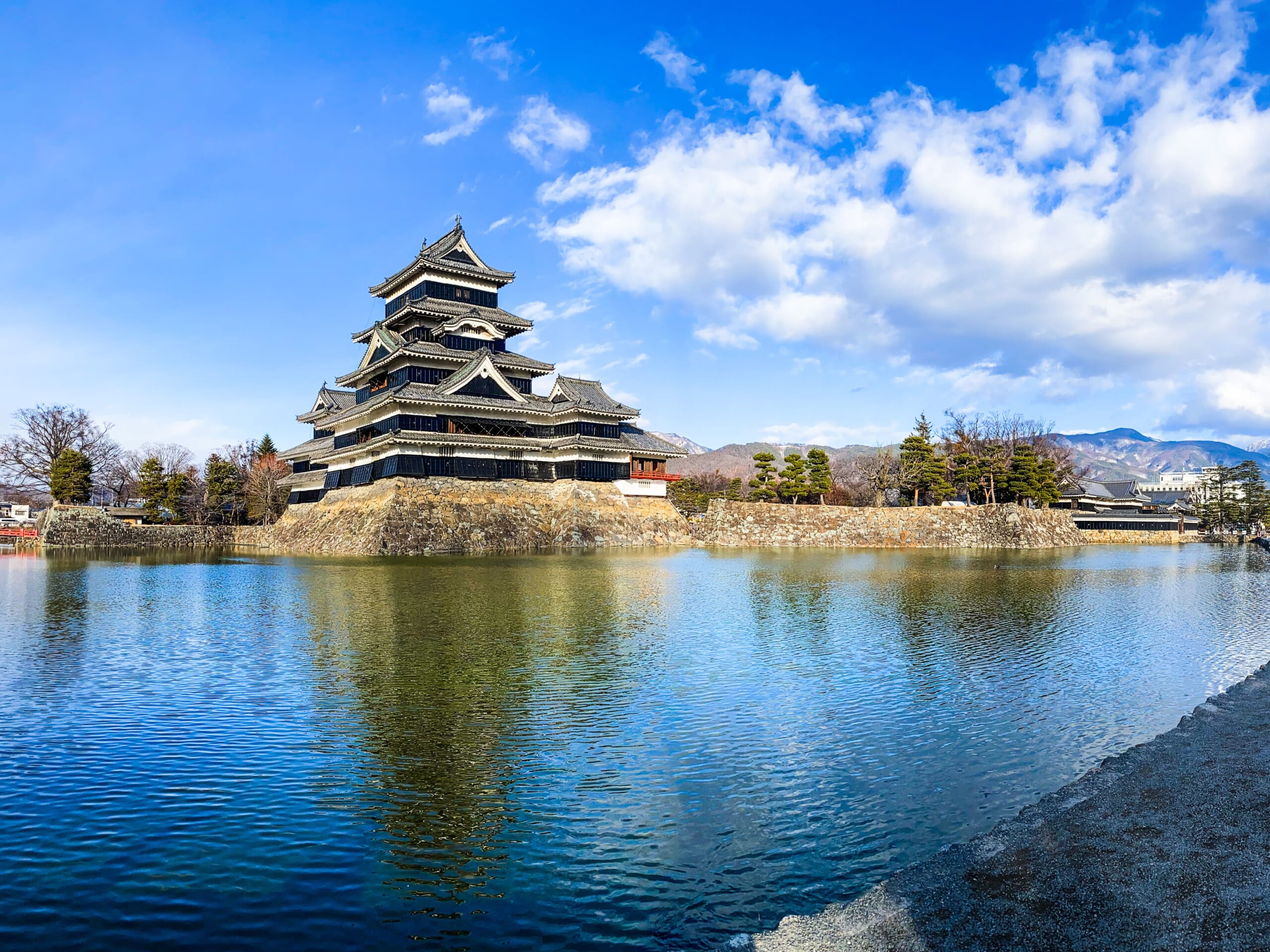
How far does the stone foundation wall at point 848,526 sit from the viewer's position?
4916cm

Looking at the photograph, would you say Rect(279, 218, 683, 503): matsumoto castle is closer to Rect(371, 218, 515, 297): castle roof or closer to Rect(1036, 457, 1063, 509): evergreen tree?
Rect(371, 218, 515, 297): castle roof

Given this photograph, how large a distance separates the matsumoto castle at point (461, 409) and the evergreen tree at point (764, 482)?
7.26 meters

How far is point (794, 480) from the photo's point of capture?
5266 cm

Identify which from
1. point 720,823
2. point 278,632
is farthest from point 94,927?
point 278,632

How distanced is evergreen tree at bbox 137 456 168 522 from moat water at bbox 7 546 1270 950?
4029 centimetres

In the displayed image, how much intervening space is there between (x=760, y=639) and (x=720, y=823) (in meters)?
7.95

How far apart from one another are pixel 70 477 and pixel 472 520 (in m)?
→ 29.8

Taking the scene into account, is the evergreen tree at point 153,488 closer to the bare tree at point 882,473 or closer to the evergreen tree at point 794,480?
the evergreen tree at point 794,480

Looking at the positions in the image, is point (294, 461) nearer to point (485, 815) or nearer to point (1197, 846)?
point (485, 815)

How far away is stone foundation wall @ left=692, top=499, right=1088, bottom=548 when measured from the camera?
161 ft

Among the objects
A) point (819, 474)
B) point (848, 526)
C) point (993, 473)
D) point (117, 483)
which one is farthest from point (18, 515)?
point (993, 473)

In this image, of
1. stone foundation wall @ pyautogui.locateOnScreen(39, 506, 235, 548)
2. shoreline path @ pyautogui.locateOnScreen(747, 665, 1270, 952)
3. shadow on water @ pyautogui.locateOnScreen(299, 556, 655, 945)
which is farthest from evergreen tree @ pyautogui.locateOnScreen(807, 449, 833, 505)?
shoreline path @ pyautogui.locateOnScreen(747, 665, 1270, 952)

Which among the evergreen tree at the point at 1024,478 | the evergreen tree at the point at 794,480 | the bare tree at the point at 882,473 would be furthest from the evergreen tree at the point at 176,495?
the evergreen tree at the point at 1024,478

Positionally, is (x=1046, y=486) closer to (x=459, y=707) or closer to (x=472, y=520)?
(x=472, y=520)
